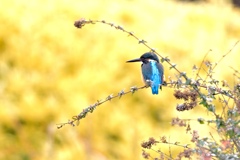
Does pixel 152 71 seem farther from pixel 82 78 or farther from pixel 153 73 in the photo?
pixel 82 78

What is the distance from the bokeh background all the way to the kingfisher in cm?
262

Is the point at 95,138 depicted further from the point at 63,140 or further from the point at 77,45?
the point at 77,45

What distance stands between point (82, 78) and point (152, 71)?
344 centimetres

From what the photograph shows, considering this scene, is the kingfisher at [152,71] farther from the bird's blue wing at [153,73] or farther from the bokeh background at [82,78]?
the bokeh background at [82,78]

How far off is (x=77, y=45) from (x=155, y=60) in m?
3.74

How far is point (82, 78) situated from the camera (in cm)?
654

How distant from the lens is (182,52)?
289 inches

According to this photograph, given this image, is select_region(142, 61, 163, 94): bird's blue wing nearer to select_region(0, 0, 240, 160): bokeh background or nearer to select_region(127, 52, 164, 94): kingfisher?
select_region(127, 52, 164, 94): kingfisher

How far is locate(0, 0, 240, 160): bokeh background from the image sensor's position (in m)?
6.06

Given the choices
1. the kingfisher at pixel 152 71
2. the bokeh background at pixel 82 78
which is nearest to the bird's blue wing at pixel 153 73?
the kingfisher at pixel 152 71

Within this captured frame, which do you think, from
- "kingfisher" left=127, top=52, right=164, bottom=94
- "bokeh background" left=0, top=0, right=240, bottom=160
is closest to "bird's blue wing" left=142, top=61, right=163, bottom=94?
"kingfisher" left=127, top=52, right=164, bottom=94

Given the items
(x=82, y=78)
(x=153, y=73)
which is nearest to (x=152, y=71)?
(x=153, y=73)

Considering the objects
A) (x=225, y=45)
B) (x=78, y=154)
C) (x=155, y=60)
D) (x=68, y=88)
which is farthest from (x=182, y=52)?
(x=155, y=60)

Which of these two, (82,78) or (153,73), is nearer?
(153,73)
